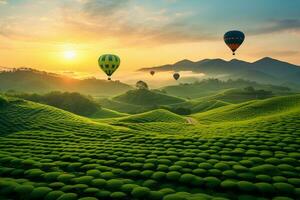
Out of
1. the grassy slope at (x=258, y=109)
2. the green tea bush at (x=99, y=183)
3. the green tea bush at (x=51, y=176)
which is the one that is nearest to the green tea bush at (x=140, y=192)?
the green tea bush at (x=99, y=183)

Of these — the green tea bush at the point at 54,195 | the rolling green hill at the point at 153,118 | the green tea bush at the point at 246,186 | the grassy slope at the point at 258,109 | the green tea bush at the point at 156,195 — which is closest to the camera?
→ the green tea bush at the point at 156,195

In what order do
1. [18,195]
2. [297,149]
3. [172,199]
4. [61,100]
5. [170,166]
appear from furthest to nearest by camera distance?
[61,100], [297,149], [170,166], [18,195], [172,199]

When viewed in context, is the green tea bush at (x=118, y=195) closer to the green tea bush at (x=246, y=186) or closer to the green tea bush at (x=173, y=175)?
the green tea bush at (x=173, y=175)

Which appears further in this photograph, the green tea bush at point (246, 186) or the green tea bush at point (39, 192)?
the green tea bush at point (246, 186)

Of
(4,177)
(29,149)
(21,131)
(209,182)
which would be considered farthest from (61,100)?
(209,182)

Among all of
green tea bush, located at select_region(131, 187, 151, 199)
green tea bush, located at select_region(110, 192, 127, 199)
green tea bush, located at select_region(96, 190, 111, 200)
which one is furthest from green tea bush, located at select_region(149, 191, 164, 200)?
green tea bush, located at select_region(96, 190, 111, 200)

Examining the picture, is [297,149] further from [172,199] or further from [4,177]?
[4,177]

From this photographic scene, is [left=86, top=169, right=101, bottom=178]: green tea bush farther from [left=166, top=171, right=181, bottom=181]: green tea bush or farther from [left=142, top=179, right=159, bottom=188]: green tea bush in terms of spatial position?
[left=166, top=171, right=181, bottom=181]: green tea bush
